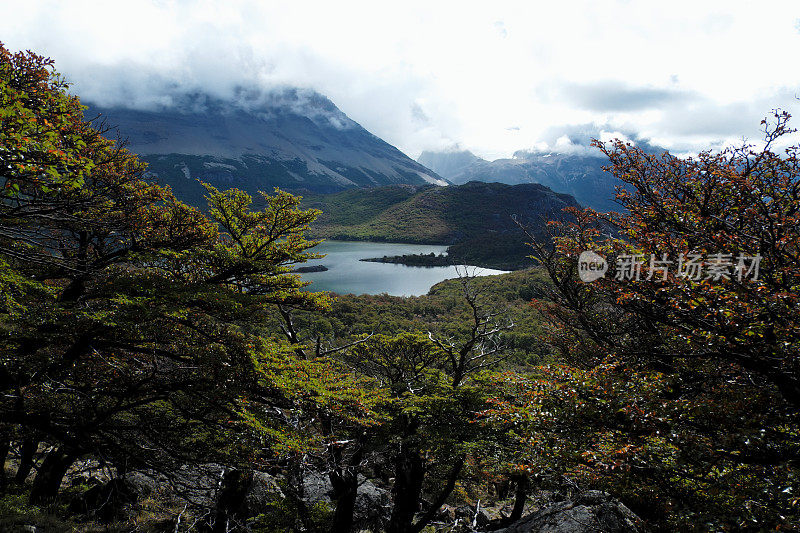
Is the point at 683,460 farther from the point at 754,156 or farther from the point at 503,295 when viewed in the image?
the point at 503,295

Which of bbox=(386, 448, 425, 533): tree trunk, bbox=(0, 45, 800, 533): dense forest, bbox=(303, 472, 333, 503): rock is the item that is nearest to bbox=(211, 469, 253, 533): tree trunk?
bbox=(0, 45, 800, 533): dense forest

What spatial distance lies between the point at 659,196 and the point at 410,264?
113 meters

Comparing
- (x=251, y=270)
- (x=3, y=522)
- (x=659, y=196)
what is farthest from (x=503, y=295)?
(x=3, y=522)

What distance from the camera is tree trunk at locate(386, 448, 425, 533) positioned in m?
10.2

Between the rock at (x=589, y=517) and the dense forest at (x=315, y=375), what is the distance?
0.16 ft

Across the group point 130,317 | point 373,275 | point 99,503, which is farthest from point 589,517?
point 373,275

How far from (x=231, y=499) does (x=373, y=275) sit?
90.3 m

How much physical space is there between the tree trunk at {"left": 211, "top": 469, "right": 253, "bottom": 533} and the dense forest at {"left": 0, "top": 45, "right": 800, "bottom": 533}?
0.14 meters

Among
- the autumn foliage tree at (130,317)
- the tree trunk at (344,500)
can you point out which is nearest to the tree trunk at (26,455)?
the autumn foliage tree at (130,317)

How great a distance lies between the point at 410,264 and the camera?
406 ft

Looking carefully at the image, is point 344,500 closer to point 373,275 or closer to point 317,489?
point 317,489

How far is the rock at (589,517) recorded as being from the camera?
7.57 metres

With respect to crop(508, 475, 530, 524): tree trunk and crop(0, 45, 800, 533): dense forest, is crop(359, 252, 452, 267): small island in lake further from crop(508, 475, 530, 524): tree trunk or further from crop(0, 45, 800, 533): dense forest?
crop(0, 45, 800, 533): dense forest

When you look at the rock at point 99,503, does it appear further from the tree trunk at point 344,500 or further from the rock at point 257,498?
the tree trunk at point 344,500
